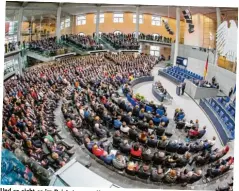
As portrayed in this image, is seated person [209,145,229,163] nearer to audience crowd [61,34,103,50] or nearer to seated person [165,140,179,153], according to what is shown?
seated person [165,140,179,153]

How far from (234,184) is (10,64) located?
6497mm

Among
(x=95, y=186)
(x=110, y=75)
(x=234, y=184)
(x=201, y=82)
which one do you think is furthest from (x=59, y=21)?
(x=234, y=184)

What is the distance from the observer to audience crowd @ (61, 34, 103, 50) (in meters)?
13.5

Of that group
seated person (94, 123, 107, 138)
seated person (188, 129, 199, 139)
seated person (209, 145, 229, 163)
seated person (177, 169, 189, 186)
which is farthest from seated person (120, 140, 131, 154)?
seated person (188, 129, 199, 139)

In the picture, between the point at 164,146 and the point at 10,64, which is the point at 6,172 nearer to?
the point at 10,64

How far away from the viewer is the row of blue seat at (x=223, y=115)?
9195 millimetres

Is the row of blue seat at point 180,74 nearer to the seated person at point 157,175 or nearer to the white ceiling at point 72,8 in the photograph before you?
the white ceiling at point 72,8

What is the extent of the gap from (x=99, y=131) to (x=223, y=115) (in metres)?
4.24

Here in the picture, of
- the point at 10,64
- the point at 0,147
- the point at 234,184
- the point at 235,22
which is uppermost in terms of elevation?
the point at 235,22

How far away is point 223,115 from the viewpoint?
34.8ft

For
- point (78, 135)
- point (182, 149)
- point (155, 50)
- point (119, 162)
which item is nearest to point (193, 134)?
point (182, 149)

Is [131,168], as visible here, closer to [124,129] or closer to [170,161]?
[170,161]

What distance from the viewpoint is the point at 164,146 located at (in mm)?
8578

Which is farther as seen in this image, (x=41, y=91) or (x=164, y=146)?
(x=41, y=91)
